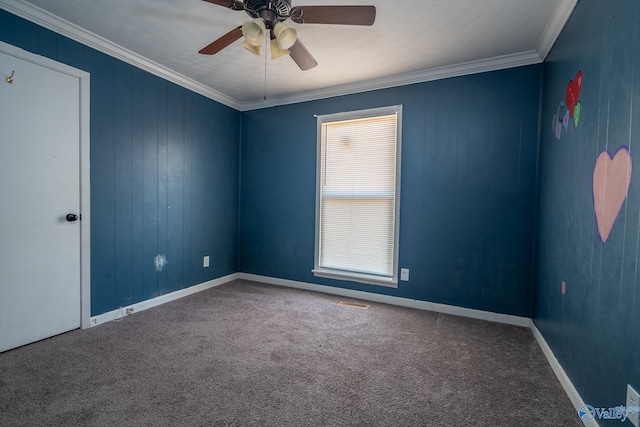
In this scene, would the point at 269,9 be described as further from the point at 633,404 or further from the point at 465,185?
the point at 633,404

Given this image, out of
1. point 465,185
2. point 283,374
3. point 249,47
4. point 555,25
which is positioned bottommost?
point 283,374

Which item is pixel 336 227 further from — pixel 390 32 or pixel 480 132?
pixel 390 32

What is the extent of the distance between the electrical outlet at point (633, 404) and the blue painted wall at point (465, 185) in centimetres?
173

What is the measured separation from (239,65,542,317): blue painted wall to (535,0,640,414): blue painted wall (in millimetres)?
421

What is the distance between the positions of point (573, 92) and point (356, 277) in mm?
2530

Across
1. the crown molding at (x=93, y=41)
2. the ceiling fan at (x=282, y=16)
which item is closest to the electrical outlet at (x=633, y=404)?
the ceiling fan at (x=282, y=16)

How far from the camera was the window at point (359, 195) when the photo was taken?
333cm

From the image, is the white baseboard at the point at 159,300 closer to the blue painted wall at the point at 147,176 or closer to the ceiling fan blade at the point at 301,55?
the blue painted wall at the point at 147,176

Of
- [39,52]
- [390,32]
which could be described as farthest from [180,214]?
[390,32]

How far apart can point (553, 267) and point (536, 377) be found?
0.78 metres

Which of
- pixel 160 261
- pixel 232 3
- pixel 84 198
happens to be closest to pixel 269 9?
pixel 232 3

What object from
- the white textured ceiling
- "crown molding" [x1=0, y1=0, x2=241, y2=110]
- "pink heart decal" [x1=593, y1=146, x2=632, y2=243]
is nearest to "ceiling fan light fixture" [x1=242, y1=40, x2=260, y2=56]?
the white textured ceiling

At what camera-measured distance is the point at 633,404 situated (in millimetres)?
1123

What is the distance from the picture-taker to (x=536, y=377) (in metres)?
1.92
